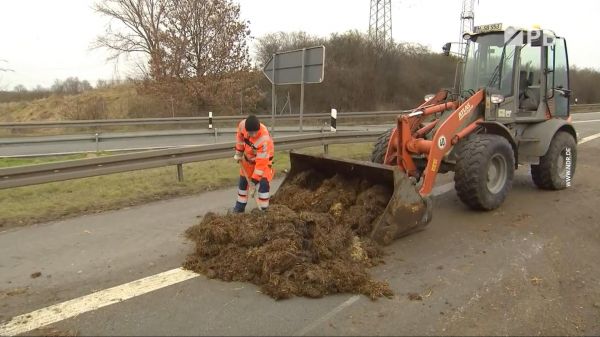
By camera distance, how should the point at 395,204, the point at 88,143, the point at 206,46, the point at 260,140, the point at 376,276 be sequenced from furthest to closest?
the point at 206,46
the point at 88,143
the point at 260,140
the point at 395,204
the point at 376,276

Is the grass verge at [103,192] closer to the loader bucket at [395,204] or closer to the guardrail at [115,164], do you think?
the guardrail at [115,164]

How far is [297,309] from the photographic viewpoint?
3914 mm

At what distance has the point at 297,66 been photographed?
38.7 ft

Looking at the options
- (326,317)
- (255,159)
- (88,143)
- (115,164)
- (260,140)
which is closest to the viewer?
(326,317)

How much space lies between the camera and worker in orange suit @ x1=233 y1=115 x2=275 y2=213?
6.08m

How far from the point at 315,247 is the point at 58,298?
7.44ft

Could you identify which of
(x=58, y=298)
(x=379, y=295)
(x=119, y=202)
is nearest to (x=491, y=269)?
(x=379, y=295)

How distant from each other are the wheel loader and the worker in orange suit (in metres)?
0.62

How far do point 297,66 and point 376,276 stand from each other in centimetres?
804

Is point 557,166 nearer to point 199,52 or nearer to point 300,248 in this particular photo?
point 300,248

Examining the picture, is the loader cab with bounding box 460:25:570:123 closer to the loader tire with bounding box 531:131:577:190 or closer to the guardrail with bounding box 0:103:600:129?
the loader tire with bounding box 531:131:577:190

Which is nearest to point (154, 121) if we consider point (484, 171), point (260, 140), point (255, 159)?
point (255, 159)

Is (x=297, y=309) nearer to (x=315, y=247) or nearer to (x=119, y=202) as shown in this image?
(x=315, y=247)

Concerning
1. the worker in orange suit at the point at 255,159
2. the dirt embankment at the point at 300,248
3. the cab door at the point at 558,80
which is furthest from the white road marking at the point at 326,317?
the cab door at the point at 558,80
